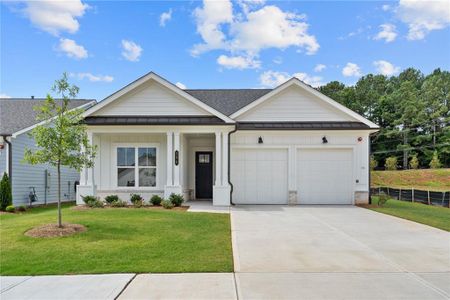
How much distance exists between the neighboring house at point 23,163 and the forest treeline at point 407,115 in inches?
1658

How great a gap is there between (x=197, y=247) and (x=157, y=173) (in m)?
8.92

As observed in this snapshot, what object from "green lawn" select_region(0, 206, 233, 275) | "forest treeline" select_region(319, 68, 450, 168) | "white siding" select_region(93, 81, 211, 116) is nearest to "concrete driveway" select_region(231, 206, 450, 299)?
"green lawn" select_region(0, 206, 233, 275)

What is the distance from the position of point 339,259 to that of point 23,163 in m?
12.9

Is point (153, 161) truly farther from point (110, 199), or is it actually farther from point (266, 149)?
point (266, 149)

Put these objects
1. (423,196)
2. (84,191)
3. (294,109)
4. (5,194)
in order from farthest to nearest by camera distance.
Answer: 1. (423,196)
2. (294,109)
3. (84,191)
4. (5,194)

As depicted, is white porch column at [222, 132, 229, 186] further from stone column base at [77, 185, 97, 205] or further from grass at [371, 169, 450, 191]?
grass at [371, 169, 450, 191]

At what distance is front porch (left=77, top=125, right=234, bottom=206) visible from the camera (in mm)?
14273

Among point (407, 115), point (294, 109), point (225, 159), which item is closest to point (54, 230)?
point (225, 159)

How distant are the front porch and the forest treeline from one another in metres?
38.1

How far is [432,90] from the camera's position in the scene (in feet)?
167

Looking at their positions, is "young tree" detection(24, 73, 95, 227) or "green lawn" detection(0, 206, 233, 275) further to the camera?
"young tree" detection(24, 73, 95, 227)

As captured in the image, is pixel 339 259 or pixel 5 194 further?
pixel 5 194

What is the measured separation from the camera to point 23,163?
13.8m

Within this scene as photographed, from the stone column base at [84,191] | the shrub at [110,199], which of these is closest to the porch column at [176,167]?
the shrub at [110,199]
